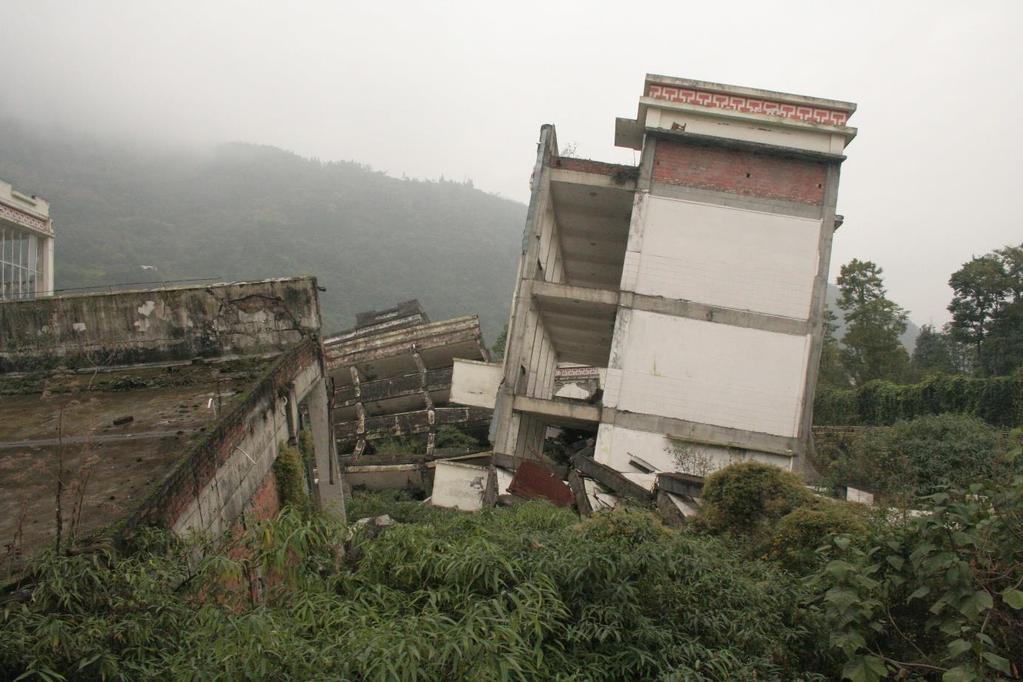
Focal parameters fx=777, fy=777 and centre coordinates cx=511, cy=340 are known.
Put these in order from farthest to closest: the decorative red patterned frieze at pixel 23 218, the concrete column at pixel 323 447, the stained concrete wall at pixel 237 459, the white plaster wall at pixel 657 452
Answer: the decorative red patterned frieze at pixel 23 218 < the white plaster wall at pixel 657 452 < the concrete column at pixel 323 447 < the stained concrete wall at pixel 237 459

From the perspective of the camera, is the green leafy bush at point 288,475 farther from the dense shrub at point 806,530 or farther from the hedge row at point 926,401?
the hedge row at point 926,401

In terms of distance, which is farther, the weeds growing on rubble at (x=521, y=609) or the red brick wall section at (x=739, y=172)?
the red brick wall section at (x=739, y=172)

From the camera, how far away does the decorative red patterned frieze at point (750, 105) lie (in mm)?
18156

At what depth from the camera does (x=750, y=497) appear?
955 centimetres

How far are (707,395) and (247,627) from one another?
52.2 ft

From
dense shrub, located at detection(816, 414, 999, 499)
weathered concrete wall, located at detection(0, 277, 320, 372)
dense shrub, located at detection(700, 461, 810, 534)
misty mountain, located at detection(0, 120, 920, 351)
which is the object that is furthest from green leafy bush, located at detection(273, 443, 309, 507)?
misty mountain, located at detection(0, 120, 920, 351)

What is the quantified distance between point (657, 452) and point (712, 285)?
424cm

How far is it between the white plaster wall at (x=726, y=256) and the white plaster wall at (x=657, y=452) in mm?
3402

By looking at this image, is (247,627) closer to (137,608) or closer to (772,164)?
(137,608)

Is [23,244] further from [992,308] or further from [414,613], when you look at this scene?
[992,308]

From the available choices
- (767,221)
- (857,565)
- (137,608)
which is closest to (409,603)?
(137,608)

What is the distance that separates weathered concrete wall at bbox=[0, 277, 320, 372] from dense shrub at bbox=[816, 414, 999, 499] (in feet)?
47.8

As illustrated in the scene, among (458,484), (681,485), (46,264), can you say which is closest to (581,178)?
(458,484)

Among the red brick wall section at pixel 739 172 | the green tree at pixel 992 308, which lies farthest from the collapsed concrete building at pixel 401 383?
the green tree at pixel 992 308
